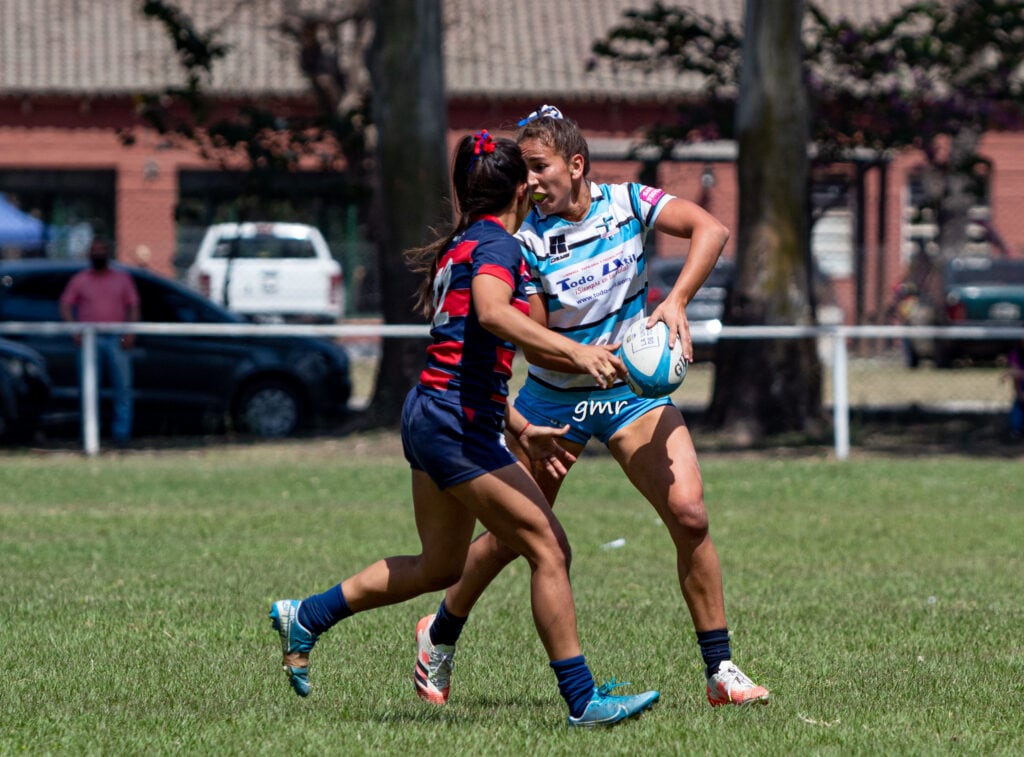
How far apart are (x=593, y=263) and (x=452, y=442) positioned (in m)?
1.01

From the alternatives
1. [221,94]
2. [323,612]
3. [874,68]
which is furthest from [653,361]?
[221,94]

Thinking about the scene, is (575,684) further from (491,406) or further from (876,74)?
(876,74)

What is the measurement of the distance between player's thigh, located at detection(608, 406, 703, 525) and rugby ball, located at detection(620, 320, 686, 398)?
381 millimetres

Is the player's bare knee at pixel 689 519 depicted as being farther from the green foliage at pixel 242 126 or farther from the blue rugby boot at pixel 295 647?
the green foliage at pixel 242 126

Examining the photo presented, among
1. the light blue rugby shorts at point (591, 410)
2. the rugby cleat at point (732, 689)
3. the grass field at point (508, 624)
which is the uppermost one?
the light blue rugby shorts at point (591, 410)

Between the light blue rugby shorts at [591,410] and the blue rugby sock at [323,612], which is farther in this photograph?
the light blue rugby shorts at [591,410]

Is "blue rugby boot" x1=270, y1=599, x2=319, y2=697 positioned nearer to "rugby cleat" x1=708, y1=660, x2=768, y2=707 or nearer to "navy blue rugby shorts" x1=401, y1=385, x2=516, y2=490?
"navy blue rugby shorts" x1=401, y1=385, x2=516, y2=490

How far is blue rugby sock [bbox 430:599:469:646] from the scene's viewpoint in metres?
6.11

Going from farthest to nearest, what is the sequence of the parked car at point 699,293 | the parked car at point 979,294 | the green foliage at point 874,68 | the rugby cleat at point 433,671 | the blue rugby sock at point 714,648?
1. the parked car at point 979,294
2. the parked car at point 699,293
3. the green foliage at point 874,68
4. the rugby cleat at point 433,671
5. the blue rugby sock at point 714,648

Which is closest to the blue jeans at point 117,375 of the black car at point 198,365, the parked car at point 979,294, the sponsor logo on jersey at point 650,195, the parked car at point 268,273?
the black car at point 198,365

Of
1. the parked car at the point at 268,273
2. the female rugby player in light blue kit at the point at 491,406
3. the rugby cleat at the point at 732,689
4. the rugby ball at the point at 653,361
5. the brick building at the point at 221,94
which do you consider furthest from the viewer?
the brick building at the point at 221,94

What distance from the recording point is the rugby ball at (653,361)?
5.61 metres

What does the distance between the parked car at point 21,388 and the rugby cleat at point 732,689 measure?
37.2 ft

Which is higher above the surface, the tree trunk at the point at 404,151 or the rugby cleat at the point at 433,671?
the tree trunk at the point at 404,151
